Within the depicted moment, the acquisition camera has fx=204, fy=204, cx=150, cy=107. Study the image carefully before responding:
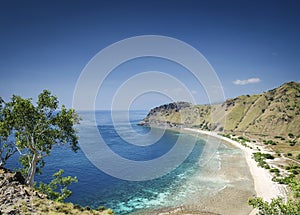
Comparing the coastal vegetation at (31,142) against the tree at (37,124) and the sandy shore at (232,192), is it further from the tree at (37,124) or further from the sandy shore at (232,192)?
the sandy shore at (232,192)

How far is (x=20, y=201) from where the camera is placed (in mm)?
15477

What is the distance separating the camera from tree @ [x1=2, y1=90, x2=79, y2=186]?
1934 cm

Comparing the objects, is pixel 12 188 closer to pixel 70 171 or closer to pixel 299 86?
pixel 70 171

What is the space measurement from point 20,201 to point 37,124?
Answer: 762cm

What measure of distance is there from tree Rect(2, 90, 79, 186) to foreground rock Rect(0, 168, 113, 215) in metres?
2.71

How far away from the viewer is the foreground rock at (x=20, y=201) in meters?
14.7

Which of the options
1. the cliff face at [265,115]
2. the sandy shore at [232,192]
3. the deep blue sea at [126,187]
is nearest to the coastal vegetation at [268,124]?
the cliff face at [265,115]

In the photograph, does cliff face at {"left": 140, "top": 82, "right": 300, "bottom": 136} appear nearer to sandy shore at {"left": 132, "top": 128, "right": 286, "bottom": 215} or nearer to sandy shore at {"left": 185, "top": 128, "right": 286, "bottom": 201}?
sandy shore at {"left": 132, "top": 128, "right": 286, "bottom": 215}

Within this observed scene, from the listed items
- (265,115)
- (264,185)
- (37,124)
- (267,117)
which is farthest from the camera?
(265,115)

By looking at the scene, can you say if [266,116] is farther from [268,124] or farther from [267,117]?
[268,124]

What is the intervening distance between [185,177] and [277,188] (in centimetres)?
2454

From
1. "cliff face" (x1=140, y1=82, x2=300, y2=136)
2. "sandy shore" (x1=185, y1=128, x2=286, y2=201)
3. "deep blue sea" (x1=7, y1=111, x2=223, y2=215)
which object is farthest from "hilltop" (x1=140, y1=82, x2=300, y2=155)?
"deep blue sea" (x1=7, y1=111, x2=223, y2=215)

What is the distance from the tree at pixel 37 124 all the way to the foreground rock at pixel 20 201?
271 cm

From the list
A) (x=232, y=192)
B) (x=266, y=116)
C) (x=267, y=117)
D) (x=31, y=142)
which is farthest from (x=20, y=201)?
(x=266, y=116)
